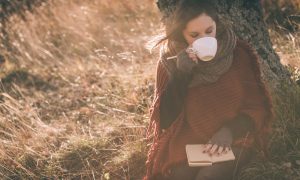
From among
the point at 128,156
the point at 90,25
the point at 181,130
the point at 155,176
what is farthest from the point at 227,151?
the point at 90,25

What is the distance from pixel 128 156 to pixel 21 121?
121 cm

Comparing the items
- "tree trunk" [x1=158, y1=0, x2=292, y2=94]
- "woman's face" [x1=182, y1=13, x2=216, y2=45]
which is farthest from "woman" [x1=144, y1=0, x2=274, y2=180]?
"tree trunk" [x1=158, y1=0, x2=292, y2=94]

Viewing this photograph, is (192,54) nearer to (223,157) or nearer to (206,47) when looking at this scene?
(206,47)

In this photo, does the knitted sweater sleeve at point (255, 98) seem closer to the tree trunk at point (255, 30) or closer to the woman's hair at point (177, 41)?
the woman's hair at point (177, 41)

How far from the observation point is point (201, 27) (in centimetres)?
271

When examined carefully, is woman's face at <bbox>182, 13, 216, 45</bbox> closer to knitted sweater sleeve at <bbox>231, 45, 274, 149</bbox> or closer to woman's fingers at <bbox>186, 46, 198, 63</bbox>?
woman's fingers at <bbox>186, 46, 198, 63</bbox>

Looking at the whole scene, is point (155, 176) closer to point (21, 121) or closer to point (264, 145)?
point (264, 145)

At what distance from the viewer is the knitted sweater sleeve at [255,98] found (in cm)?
280

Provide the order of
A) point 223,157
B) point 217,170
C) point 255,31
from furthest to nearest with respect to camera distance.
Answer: point 255,31 < point 217,170 < point 223,157

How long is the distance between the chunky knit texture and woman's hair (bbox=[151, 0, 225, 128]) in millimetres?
52

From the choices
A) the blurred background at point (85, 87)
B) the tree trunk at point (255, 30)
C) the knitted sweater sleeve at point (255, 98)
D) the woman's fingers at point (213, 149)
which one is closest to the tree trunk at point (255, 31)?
the tree trunk at point (255, 30)

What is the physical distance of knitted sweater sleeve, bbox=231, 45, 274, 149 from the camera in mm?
2803

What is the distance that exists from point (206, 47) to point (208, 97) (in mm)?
378

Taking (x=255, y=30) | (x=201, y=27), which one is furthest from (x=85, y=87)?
(x=201, y=27)
